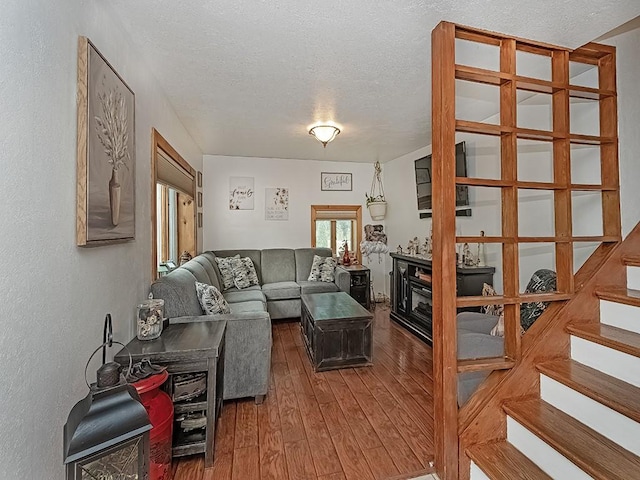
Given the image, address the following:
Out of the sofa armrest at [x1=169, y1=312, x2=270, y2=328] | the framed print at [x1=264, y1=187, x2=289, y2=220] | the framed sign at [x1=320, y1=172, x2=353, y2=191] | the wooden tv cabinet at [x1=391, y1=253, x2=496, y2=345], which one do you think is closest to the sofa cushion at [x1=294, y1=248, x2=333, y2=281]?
the framed print at [x1=264, y1=187, x2=289, y2=220]

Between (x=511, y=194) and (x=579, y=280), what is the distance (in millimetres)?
719

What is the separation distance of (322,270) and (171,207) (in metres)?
2.27

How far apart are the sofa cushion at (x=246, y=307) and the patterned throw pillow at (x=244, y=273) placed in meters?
0.94

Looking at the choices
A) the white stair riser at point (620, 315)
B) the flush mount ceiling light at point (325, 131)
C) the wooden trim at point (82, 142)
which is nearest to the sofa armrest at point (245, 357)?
the wooden trim at point (82, 142)

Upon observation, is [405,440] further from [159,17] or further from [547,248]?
[159,17]

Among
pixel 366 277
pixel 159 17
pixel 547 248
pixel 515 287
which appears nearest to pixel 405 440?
pixel 515 287

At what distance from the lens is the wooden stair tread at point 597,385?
4.20 feet

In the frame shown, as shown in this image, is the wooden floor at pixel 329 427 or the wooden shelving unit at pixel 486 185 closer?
the wooden shelving unit at pixel 486 185

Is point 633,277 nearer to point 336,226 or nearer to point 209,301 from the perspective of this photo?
point 209,301

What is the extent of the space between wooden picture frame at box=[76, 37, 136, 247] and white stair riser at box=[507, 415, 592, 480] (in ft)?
6.89

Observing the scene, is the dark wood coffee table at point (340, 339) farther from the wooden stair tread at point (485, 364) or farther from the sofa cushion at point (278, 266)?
the sofa cushion at point (278, 266)

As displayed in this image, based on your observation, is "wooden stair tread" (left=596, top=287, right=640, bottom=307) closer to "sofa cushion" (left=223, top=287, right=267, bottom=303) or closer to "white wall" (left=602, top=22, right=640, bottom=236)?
"white wall" (left=602, top=22, right=640, bottom=236)

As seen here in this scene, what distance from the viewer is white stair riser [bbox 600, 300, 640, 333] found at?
1612 millimetres

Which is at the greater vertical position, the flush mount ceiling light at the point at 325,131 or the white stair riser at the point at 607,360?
the flush mount ceiling light at the point at 325,131
